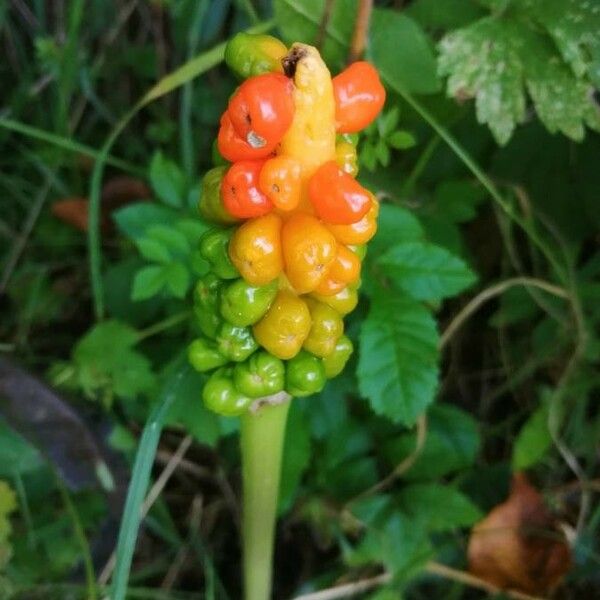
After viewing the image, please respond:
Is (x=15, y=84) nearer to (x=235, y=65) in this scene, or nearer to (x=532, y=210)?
(x=532, y=210)

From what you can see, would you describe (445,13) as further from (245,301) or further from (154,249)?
(245,301)

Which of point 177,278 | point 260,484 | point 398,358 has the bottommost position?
point 260,484

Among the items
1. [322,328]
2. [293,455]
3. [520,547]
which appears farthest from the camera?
[520,547]

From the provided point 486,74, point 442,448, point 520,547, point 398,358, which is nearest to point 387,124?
point 486,74

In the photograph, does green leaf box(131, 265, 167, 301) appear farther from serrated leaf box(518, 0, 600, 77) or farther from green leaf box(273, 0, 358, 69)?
serrated leaf box(518, 0, 600, 77)

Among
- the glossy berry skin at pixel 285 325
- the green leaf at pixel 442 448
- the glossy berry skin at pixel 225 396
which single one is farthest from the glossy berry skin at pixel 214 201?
the green leaf at pixel 442 448

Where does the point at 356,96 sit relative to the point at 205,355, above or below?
above

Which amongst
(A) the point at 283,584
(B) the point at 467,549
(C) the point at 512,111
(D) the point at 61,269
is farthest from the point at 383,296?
(D) the point at 61,269
